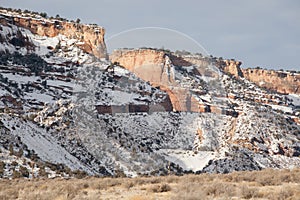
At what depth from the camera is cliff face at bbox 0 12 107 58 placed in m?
130

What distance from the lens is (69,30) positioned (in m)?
136

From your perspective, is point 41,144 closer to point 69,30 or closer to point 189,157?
point 189,157

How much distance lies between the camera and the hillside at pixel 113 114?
65.8m

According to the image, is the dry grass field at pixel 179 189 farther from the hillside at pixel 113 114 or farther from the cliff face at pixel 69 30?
the cliff face at pixel 69 30

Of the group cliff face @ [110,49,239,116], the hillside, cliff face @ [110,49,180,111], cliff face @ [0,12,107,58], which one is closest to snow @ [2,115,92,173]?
the hillside

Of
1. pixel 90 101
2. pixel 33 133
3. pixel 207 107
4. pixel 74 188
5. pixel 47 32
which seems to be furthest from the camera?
pixel 47 32

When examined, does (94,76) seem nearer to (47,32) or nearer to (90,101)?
(90,101)

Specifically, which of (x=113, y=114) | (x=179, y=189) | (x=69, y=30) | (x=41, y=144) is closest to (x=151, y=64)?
(x=69, y=30)

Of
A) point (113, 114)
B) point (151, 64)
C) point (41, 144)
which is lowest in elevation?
point (41, 144)

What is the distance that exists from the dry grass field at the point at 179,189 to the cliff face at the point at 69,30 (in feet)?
327

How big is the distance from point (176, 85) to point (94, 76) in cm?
3406

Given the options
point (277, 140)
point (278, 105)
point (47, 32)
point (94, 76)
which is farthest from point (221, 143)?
point (278, 105)

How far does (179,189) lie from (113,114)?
246 ft

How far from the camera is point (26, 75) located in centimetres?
10888
